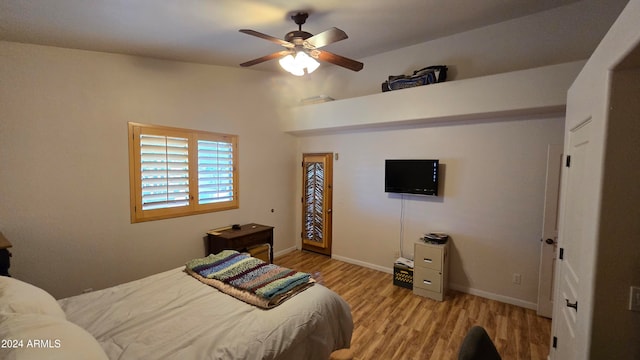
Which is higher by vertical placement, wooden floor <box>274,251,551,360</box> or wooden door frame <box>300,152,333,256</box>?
wooden door frame <box>300,152,333,256</box>

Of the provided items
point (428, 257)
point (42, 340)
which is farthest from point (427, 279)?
point (42, 340)

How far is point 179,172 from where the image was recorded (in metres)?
3.28

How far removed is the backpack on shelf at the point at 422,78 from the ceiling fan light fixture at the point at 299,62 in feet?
5.23

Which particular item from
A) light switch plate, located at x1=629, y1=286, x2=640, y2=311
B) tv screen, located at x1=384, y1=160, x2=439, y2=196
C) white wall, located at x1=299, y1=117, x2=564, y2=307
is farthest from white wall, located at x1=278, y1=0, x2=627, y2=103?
light switch plate, located at x1=629, y1=286, x2=640, y2=311

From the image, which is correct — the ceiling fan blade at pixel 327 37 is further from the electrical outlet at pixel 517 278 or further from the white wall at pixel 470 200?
the electrical outlet at pixel 517 278

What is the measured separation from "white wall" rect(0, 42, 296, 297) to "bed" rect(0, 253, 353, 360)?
3.88 ft

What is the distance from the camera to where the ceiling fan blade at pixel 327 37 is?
1868 millimetres

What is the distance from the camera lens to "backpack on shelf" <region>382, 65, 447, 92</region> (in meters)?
3.17

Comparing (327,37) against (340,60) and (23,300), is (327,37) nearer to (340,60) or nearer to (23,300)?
(340,60)

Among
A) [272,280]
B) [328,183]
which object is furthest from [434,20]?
[272,280]

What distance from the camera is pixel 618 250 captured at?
1.13 m

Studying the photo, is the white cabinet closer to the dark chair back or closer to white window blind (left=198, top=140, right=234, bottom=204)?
the dark chair back

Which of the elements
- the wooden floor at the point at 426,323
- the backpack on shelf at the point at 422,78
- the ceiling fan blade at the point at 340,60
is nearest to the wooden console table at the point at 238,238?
the wooden floor at the point at 426,323

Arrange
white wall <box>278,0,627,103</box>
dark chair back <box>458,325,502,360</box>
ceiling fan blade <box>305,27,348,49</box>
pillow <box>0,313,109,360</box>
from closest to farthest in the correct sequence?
1. pillow <box>0,313,109,360</box>
2. dark chair back <box>458,325,502,360</box>
3. ceiling fan blade <box>305,27,348,49</box>
4. white wall <box>278,0,627,103</box>
